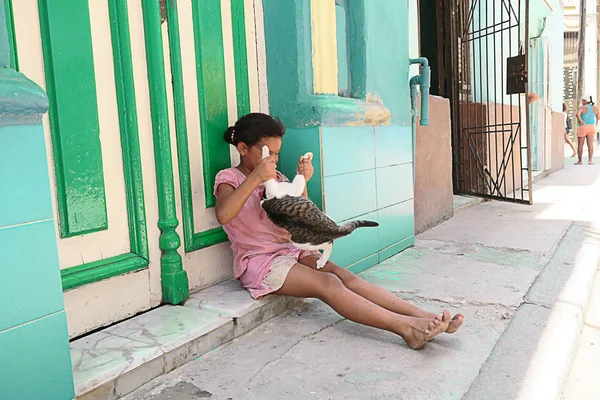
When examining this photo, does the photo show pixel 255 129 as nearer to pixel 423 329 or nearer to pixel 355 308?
pixel 355 308

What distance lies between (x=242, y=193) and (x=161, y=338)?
2.24ft

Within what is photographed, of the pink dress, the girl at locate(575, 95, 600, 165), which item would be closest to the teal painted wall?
the pink dress

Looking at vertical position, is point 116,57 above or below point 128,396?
above

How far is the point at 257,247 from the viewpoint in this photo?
2.44 metres

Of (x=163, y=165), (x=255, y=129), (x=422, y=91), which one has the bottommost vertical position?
(x=163, y=165)

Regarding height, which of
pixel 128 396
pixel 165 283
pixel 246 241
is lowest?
pixel 128 396

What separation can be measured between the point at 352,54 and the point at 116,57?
1.59 m

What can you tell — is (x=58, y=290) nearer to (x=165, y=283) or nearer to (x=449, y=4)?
(x=165, y=283)

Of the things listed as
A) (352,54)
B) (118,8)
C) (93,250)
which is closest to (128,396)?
(93,250)

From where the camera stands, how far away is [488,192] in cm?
662

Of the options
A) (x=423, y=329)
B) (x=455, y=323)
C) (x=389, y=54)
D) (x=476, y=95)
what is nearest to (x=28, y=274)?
(x=423, y=329)

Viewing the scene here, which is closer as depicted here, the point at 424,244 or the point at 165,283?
the point at 165,283

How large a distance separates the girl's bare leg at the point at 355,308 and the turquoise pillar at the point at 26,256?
3.48 feet

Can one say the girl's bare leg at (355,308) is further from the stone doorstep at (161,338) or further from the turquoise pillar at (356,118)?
the turquoise pillar at (356,118)
